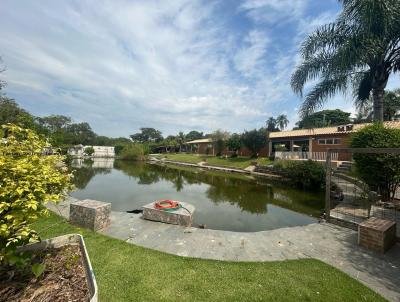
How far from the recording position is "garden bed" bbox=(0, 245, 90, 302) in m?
2.25

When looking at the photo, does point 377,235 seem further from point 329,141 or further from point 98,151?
point 98,151

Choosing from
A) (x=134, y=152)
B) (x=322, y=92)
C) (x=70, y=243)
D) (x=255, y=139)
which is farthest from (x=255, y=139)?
(x=70, y=243)

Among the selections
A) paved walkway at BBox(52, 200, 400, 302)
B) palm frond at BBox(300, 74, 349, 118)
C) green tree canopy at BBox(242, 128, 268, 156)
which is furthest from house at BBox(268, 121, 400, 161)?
paved walkway at BBox(52, 200, 400, 302)

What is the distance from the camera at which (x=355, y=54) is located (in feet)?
28.1

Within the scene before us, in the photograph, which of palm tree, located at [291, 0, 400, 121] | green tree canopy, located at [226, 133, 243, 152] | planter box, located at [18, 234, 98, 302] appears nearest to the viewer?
planter box, located at [18, 234, 98, 302]

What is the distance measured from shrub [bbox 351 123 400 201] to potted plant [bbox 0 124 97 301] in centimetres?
896

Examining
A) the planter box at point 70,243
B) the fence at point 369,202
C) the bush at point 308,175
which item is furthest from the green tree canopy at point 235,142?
the planter box at point 70,243

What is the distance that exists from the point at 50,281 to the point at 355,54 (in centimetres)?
1163

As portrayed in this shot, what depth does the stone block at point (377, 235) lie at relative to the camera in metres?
4.26

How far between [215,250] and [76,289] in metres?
2.62

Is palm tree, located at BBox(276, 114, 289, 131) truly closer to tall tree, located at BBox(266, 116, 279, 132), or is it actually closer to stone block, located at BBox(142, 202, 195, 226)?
tall tree, located at BBox(266, 116, 279, 132)

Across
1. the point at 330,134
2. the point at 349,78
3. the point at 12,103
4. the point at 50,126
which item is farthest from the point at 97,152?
the point at 349,78

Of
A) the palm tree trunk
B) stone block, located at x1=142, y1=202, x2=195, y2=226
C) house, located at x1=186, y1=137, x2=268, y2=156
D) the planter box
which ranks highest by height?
the palm tree trunk

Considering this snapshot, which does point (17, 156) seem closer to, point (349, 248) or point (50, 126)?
point (349, 248)
